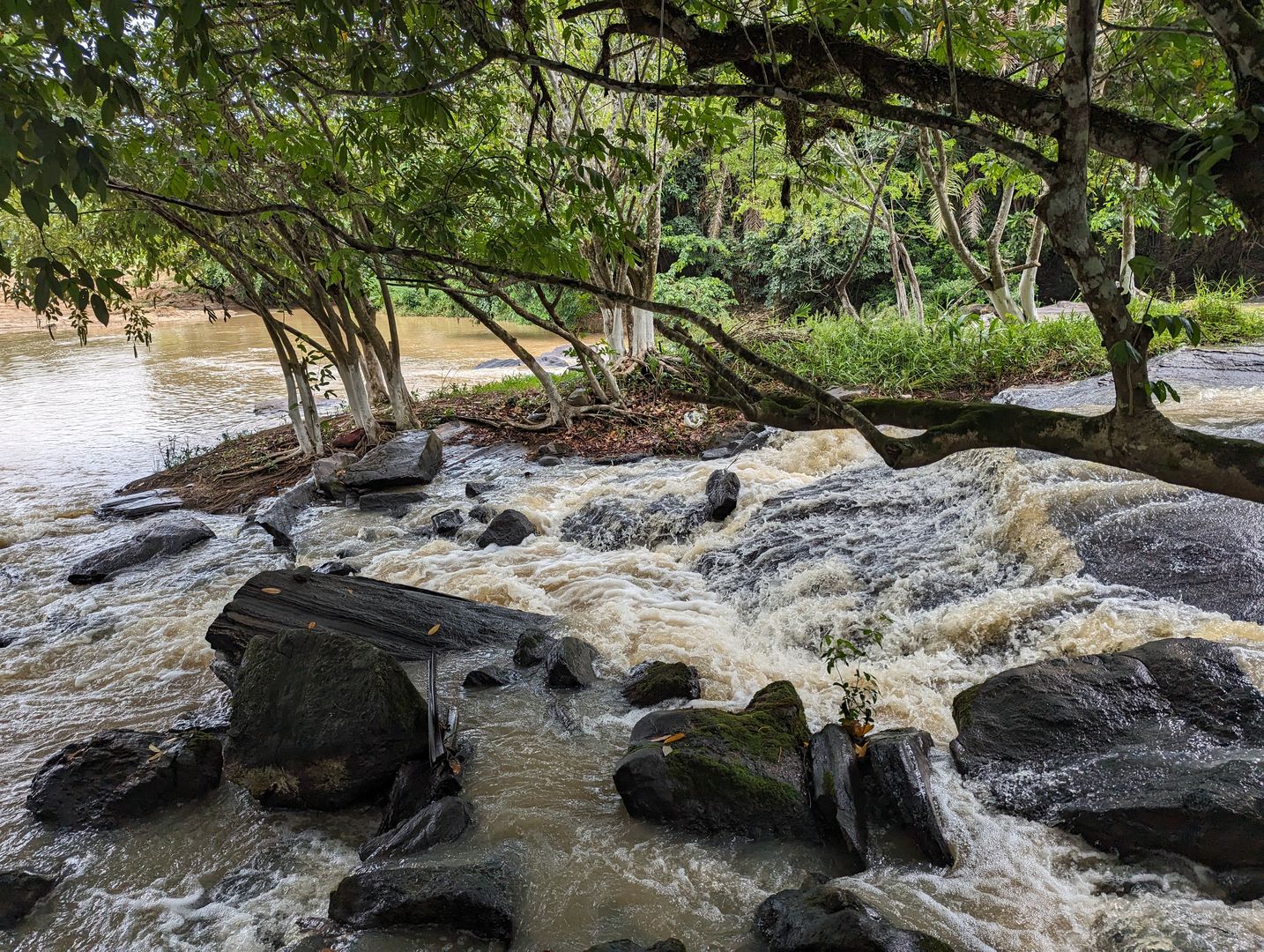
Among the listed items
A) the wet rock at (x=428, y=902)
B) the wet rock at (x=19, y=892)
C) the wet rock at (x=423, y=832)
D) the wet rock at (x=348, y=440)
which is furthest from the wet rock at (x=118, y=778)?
the wet rock at (x=348, y=440)

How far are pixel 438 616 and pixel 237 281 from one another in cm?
637

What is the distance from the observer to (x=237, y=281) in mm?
9305

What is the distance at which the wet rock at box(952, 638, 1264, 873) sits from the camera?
2.90 meters

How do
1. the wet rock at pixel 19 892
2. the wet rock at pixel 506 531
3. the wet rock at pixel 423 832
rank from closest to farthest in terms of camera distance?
the wet rock at pixel 19 892 → the wet rock at pixel 423 832 → the wet rock at pixel 506 531

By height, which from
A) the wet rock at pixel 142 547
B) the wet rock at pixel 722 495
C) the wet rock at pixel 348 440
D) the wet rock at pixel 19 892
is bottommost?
the wet rock at pixel 19 892

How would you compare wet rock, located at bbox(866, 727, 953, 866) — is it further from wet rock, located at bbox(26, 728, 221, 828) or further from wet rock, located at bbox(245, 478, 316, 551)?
wet rock, located at bbox(245, 478, 316, 551)

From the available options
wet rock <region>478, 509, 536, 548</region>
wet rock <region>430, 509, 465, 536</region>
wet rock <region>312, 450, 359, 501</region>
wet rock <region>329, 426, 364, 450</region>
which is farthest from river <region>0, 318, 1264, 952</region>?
wet rock <region>329, 426, 364, 450</region>

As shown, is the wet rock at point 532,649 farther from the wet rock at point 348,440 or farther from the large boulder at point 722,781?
the wet rock at point 348,440

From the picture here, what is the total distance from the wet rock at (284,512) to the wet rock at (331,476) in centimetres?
11

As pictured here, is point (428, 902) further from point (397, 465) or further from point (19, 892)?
point (397, 465)

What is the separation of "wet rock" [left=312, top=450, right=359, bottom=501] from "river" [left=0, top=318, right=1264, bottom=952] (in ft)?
1.73

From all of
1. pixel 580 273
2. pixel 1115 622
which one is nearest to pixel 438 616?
pixel 580 273

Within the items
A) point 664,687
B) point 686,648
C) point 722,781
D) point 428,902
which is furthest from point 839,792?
point 686,648

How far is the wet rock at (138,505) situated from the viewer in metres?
9.16
